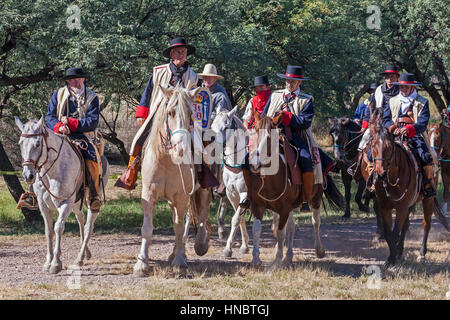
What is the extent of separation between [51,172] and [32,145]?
59 cm

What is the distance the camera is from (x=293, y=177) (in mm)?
9133

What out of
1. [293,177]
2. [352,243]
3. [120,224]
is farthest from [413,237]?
[120,224]

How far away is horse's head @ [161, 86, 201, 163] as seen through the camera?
7.82 metres

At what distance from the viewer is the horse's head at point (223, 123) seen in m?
10.3

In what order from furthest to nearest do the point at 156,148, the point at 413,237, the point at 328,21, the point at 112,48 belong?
the point at 328,21 < the point at 413,237 < the point at 112,48 < the point at 156,148

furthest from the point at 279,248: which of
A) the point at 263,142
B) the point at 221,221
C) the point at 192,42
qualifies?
the point at 192,42

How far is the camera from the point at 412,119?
10.2 metres

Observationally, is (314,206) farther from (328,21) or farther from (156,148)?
(328,21)

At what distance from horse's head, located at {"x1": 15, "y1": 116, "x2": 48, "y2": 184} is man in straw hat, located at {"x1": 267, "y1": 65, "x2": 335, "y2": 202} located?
336cm

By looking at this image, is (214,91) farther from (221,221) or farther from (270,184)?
(221,221)

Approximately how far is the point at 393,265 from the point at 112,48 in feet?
21.1

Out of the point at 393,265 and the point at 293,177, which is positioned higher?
the point at 293,177

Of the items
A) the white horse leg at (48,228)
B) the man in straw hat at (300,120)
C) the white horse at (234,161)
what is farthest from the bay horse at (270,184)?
the white horse leg at (48,228)

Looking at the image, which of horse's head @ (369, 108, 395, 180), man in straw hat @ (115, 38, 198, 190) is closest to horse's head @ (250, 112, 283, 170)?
man in straw hat @ (115, 38, 198, 190)
